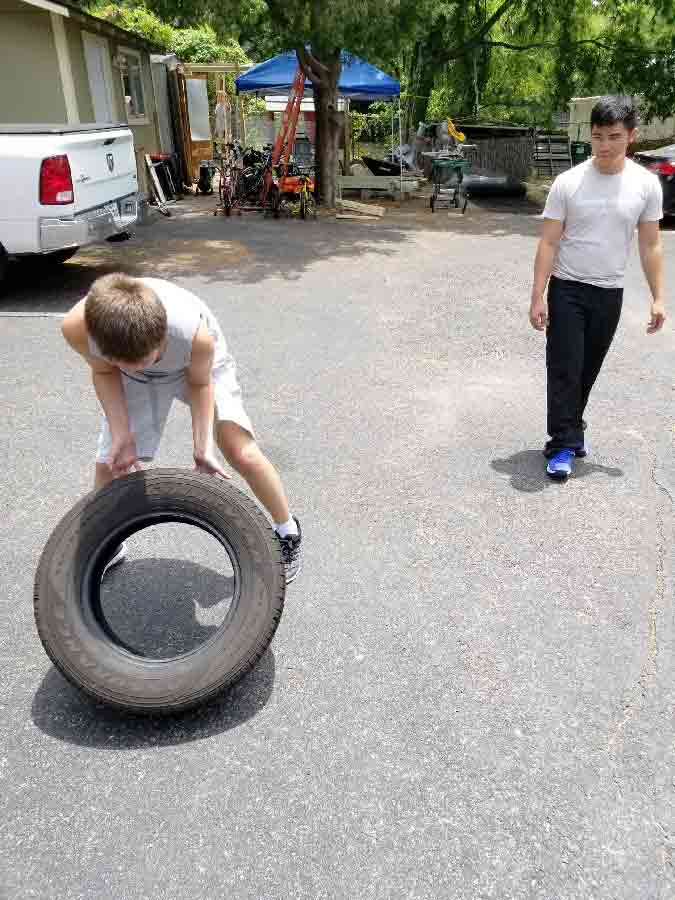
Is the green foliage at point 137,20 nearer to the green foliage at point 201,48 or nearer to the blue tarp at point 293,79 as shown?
the green foliage at point 201,48

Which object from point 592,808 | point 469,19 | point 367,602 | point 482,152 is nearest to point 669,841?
point 592,808

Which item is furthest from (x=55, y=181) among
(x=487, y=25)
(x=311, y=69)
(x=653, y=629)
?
(x=487, y=25)

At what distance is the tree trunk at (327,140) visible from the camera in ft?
46.6

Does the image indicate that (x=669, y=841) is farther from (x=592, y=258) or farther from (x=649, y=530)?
(x=592, y=258)

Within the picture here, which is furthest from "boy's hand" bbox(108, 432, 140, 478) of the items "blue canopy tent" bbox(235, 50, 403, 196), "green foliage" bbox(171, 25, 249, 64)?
"green foliage" bbox(171, 25, 249, 64)

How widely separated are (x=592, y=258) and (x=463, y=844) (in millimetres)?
2913

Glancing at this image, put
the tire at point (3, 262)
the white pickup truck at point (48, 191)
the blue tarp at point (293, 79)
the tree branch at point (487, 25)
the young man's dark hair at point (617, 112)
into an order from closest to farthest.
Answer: the young man's dark hair at point (617, 112) → the white pickup truck at point (48, 191) → the tire at point (3, 262) → the blue tarp at point (293, 79) → the tree branch at point (487, 25)

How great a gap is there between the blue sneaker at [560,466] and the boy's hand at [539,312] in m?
0.72

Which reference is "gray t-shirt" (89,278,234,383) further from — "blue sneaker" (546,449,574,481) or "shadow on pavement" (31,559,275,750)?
"blue sneaker" (546,449,574,481)

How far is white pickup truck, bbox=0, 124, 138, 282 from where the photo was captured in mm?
6969

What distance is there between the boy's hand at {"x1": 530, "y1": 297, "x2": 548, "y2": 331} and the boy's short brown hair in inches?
90.7

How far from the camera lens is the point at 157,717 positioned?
2.38m

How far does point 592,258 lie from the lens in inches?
151

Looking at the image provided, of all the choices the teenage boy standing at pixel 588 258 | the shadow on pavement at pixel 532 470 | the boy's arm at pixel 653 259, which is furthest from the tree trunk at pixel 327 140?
the shadow on pavement at pixel 532 470
